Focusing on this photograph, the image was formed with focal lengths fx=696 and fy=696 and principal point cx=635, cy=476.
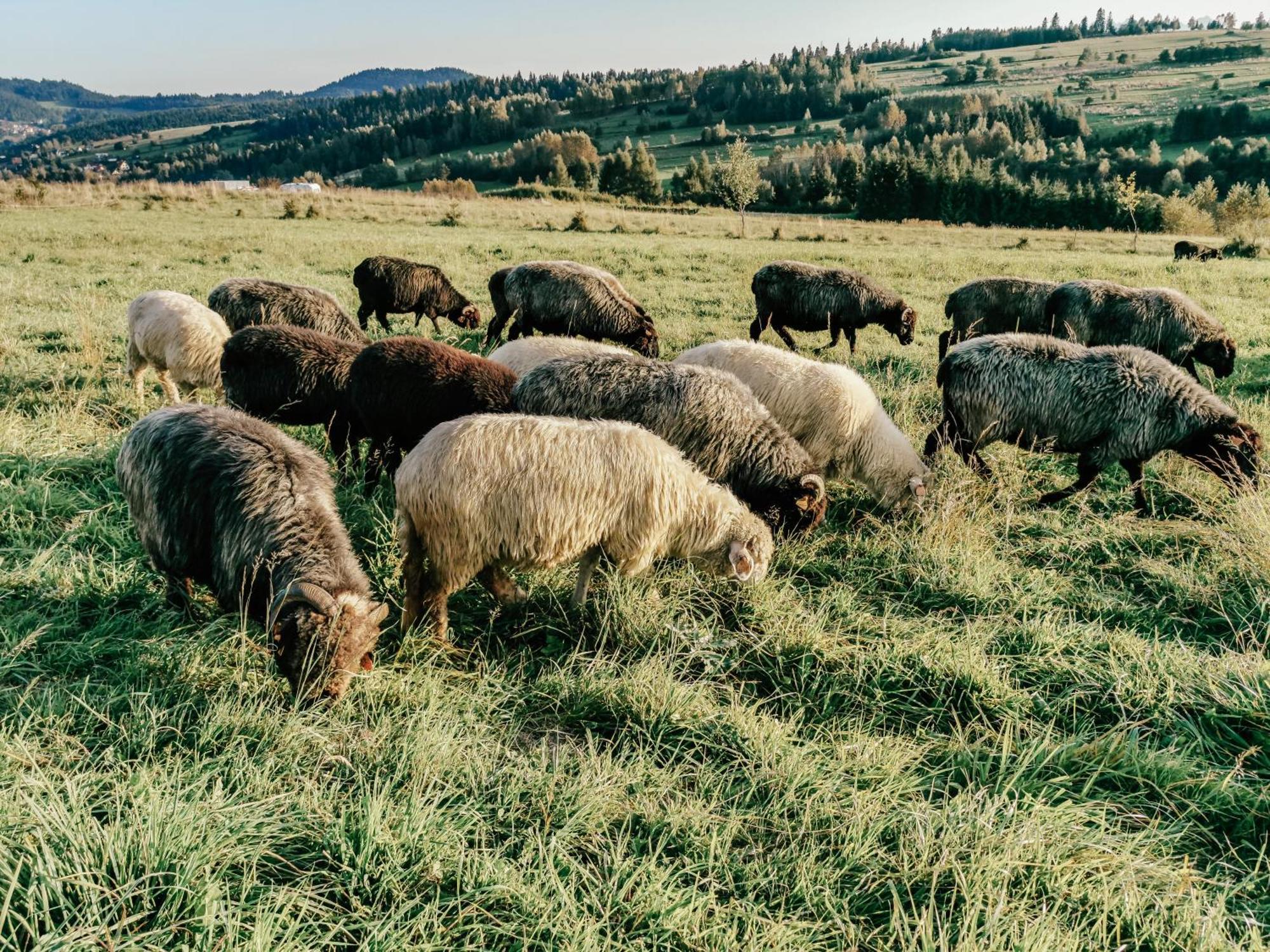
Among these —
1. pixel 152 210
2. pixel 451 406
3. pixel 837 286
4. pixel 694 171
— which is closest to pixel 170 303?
pixel 451 406

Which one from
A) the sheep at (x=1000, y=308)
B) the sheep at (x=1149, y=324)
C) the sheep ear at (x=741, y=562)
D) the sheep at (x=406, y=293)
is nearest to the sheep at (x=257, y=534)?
the sheep ear at (x=741, y=562)

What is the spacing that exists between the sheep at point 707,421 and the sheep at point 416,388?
1.04ft

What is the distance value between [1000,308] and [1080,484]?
17.5ft

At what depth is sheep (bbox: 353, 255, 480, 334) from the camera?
41.0 ft

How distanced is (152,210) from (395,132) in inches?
4684

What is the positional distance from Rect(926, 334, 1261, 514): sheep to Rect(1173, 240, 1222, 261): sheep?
23622 millimetres

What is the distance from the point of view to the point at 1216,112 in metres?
91.1

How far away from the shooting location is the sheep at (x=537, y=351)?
6637 mm

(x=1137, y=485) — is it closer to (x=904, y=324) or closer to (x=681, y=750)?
(x=681, y=750)

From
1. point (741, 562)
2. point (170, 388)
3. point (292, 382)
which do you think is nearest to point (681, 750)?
point (741, 562)

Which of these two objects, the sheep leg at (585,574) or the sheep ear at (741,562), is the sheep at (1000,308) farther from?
the sheep leg at (585,574)

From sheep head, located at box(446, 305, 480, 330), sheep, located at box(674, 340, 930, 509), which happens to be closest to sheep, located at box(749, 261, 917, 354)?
Answer: sheep head, located at box(446, 305, 480, 330)

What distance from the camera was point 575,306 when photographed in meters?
10.9

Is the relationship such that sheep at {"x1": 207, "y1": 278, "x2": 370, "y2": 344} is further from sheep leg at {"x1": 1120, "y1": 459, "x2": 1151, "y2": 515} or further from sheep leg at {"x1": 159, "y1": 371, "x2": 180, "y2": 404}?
sheep leg at {"x1": 1120, "y1": 459, "x2": 1151, "y2": 515}
